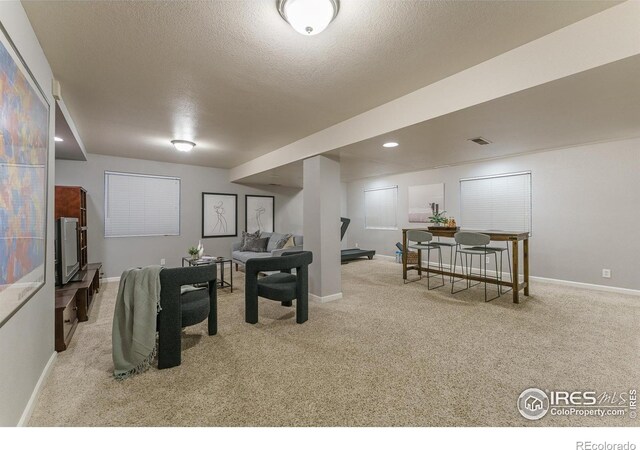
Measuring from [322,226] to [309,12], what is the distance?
2.58 m

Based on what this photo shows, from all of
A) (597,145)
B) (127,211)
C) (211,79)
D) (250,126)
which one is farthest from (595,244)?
(127,211)

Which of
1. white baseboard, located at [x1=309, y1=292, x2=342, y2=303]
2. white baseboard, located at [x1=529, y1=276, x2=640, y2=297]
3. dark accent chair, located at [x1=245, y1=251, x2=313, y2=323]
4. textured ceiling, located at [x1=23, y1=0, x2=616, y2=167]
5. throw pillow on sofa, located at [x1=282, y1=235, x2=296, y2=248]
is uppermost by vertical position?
textured ceiling, located at [x1=23, y1=0, x2=616, y2=167]

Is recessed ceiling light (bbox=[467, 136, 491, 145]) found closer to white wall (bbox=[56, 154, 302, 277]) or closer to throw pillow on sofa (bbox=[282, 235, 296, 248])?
throw pillow on sofa (bbox=[282, 235, 296, 248])

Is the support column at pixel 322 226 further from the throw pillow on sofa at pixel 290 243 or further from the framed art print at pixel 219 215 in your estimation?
the framed art print at pixel 219 215

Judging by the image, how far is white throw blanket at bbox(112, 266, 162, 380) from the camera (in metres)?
2.07

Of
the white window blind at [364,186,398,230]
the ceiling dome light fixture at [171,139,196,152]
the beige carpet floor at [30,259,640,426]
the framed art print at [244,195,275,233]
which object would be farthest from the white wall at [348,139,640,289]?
the ceiling dome light fixture at [171,139,196,152]

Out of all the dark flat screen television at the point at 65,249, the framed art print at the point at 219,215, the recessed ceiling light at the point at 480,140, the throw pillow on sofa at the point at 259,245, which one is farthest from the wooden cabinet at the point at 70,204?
the recessed ceiling light at the point at 480,140

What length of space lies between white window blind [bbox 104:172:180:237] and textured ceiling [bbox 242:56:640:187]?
2943mm

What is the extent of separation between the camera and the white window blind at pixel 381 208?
7.17 m

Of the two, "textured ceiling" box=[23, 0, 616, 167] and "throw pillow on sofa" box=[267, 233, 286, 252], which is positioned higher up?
"textured ceiling" box=[23, 0, 616, 167]

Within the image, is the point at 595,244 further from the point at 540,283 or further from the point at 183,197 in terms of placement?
the point at 183,197

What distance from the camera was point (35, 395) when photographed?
68.2 inches

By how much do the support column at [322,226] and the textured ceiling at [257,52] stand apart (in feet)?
2.74

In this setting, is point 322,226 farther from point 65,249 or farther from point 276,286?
point 65,249
